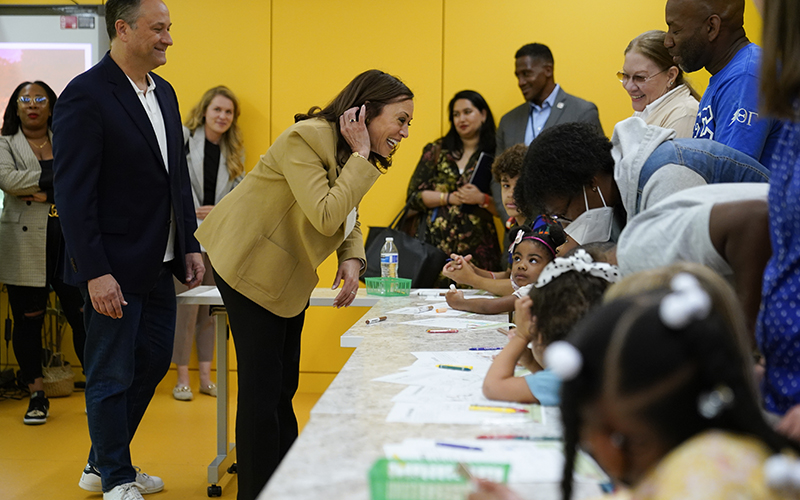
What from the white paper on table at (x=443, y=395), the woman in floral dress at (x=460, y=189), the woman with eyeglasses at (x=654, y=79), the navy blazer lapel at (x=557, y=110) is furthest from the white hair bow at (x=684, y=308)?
the navy blazer lapel at (x=557, y=110)

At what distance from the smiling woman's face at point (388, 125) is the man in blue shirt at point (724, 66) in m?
0.83

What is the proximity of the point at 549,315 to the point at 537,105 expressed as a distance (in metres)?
3.03

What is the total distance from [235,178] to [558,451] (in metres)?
Answer: 3.76

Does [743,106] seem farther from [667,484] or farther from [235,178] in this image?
[235,178]

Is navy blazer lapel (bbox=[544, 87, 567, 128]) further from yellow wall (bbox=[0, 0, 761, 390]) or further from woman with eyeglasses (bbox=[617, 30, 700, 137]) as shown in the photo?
woman with eyeglasses (bbox=[617, 30, 700, 137])

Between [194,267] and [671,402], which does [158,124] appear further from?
[671,402]

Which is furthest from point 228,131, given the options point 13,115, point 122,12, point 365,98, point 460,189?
point 365,98

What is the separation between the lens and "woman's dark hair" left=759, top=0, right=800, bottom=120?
94cm

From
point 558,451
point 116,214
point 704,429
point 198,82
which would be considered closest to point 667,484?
point 704,429

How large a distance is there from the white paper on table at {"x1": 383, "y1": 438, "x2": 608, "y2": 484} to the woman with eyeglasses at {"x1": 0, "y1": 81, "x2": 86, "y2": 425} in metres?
3.47

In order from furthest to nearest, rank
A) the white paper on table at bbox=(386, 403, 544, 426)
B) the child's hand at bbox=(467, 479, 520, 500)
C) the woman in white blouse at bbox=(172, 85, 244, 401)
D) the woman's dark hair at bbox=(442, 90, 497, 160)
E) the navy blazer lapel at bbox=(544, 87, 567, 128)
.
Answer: the woman in white blouse at bbox=(172, 85, 244, 401), the woman's dark hair at bbox=(442, 90, 497, 160), the navy blazer lapel at bbox=(544, 87, 567, 128), the white paper on table at bbox=(386, 403, 544, 426), the child's hand at bbox=(467, 479, 520, 500)

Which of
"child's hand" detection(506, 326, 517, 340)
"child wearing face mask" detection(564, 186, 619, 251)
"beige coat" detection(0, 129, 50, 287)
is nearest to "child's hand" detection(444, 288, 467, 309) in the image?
"child's hand" detection(506, 326, 517, 340)

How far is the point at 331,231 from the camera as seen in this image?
205 centimetres

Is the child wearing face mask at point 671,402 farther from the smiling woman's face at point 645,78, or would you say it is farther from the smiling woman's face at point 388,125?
the smiling woman's face at point 645,78
